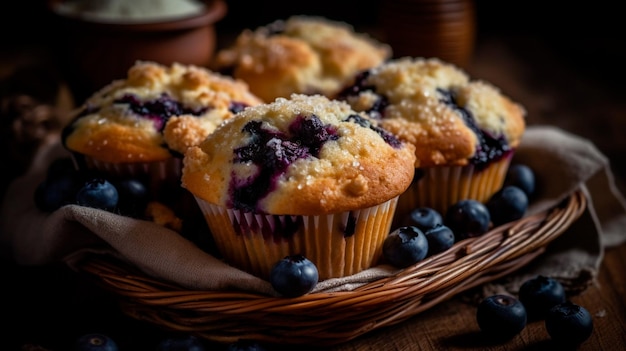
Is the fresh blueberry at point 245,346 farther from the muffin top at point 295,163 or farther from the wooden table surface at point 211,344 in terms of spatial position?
the muffin top at point 295,163

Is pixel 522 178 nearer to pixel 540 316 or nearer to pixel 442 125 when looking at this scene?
pixel 442 125

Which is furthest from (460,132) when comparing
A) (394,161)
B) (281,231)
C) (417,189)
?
(281,231)

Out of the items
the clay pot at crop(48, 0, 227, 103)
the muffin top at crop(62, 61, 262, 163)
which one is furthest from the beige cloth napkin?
the clay pot at crop(48, 0, 227, 103)

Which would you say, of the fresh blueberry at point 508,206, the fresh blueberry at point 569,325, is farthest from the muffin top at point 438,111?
the fresh blueberry at point 569,325

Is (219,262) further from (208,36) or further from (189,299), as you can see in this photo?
(208,36)

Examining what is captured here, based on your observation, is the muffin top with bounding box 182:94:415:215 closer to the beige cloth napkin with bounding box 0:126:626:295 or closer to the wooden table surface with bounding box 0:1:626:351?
the beige cloth napkin with bounding box 0:126:626:295

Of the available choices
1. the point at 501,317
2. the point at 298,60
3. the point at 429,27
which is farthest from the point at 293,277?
the point at 429,27
